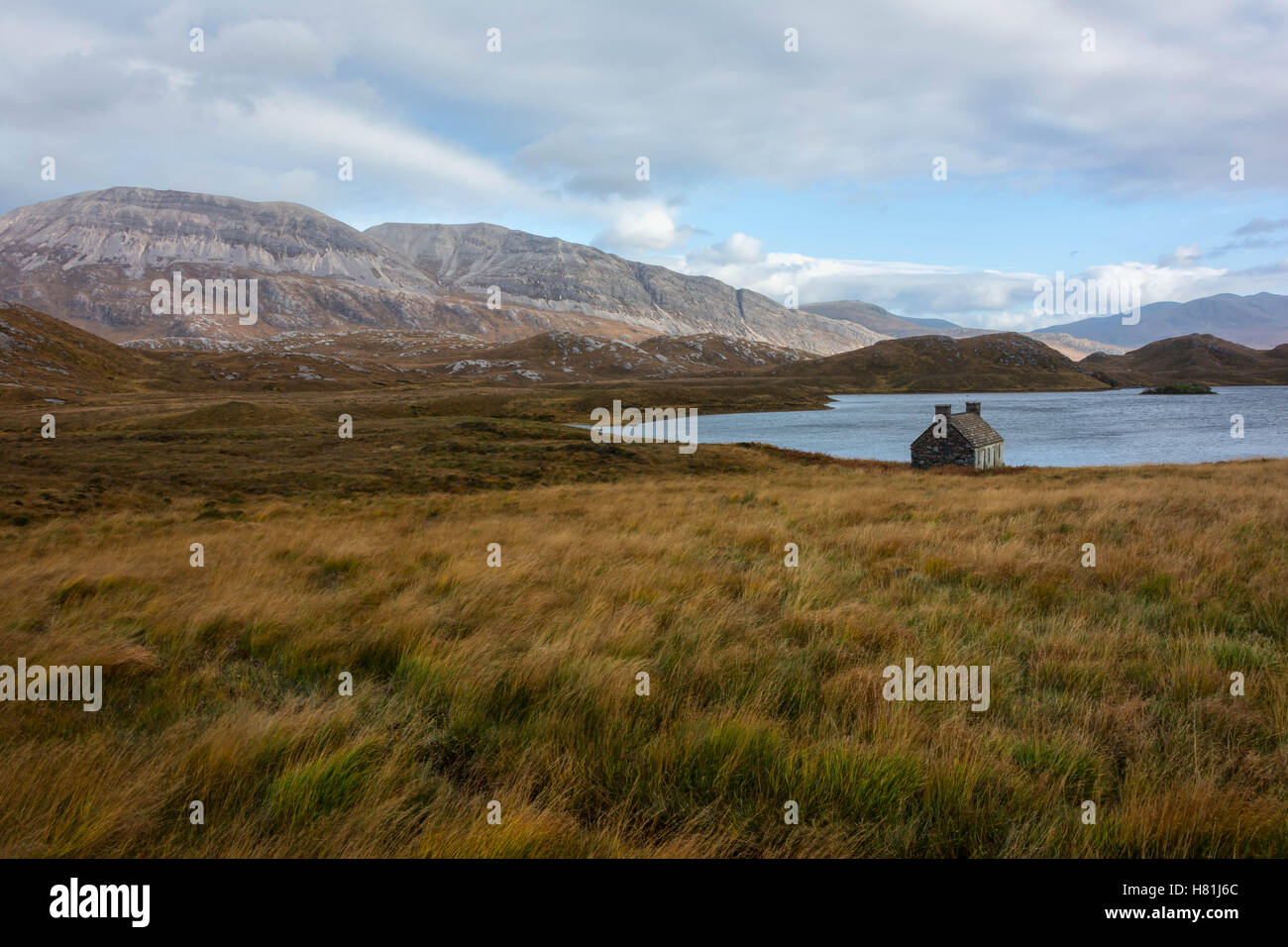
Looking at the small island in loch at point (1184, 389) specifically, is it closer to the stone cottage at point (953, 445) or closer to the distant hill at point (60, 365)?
the stone cottage at point (953, 445)

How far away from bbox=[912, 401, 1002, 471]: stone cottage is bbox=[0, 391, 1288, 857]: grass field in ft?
98.8

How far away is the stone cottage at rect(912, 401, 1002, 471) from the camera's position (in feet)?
135

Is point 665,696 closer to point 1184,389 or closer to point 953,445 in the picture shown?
point 953,445

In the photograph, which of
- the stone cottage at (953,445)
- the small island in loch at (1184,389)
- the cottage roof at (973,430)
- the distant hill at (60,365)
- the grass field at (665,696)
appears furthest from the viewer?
the small island in loch at (1184,389)

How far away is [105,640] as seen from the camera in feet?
18.3

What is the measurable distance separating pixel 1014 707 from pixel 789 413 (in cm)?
11564

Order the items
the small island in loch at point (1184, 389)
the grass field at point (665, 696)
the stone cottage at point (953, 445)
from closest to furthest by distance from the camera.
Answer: the grass field at point (665, 696) < the stone cottage at point (953, 445) < the small island in loch at point (1184, 389)

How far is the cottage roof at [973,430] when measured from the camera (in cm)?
4169

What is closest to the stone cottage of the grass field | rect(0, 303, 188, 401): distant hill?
the grass field

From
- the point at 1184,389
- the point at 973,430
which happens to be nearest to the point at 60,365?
the point at 973,430

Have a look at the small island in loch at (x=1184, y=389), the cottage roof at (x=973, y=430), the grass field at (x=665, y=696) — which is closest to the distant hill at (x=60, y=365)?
the grass field at (x=665, y=696)
